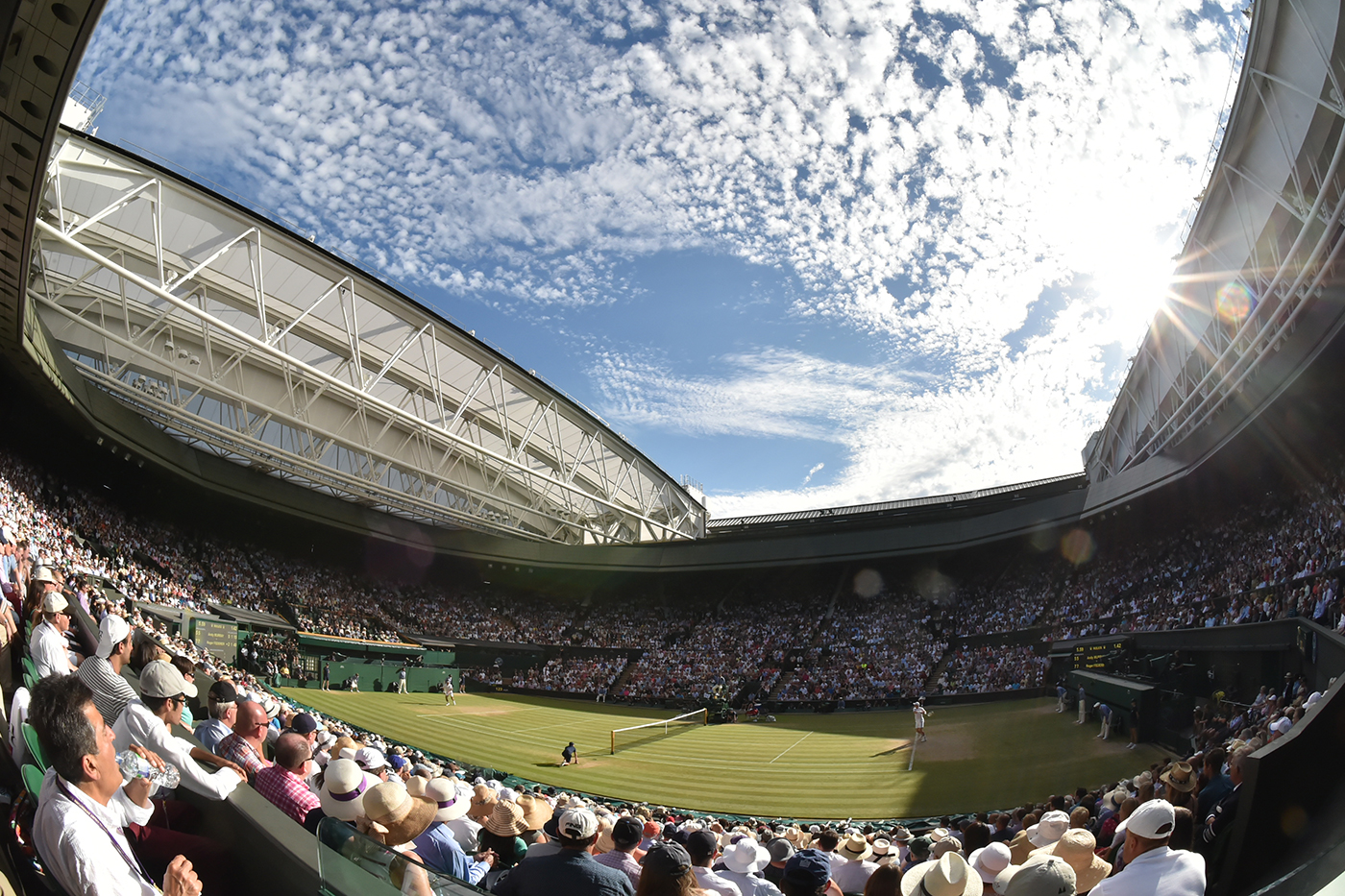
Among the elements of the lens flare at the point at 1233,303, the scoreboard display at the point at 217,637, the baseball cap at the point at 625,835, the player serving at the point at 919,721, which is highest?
the lens flare at the point at 1233,303

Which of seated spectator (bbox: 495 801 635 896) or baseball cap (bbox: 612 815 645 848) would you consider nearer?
seated spectator (bbox: 495 801 635 896)

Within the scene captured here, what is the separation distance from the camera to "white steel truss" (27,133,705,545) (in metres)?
18.2

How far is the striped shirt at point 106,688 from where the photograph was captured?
4.82 m

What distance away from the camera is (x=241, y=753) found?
5.08 metres

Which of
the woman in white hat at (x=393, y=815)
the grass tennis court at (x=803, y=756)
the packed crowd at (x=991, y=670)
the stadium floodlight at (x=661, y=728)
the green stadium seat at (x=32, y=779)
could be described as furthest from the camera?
the packed crowd at (x=991, y=670)

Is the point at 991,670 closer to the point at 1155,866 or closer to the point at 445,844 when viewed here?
the point at 1155,866

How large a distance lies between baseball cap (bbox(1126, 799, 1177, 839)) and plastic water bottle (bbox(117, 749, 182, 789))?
19.2ft

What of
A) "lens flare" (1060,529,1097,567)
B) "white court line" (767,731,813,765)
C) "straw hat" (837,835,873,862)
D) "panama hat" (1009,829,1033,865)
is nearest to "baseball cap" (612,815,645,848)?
"straw hat" (837,835,873,862)

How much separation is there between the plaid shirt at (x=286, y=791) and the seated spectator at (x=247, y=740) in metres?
0.35

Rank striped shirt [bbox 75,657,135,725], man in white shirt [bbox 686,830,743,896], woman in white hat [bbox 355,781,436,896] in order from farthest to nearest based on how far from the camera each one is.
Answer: striped shirt [bbox 75,657,135,725]
man in white shirt [bbox 686,830,743,896]
woman in white hat [bbox 355,781,436,896]

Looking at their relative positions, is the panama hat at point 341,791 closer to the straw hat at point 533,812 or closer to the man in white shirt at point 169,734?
the man in white shirt at point 169,734

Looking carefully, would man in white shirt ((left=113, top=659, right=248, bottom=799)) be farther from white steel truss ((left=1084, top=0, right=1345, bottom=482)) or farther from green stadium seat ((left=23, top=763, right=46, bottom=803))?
white steel truss ((left=1084, top=0, right=1345, bottom=482))

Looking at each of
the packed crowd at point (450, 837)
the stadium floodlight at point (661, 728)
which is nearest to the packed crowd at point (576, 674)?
the stadium floodlight at point (661, 728)

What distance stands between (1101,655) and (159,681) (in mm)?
24330
